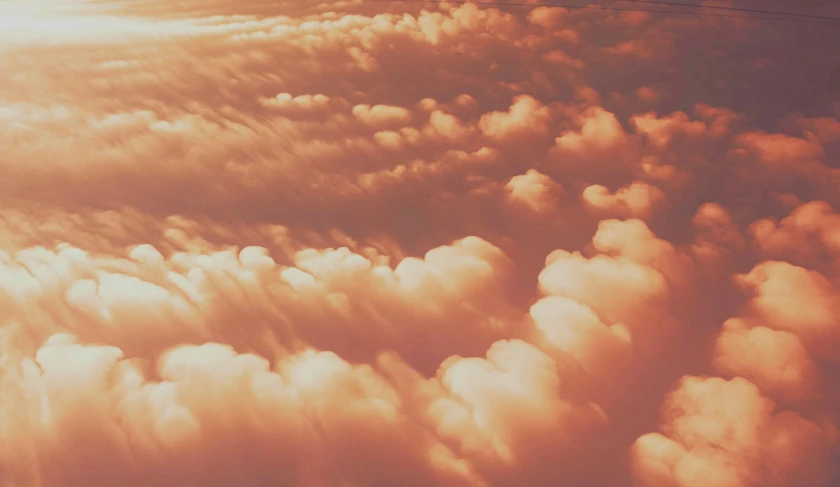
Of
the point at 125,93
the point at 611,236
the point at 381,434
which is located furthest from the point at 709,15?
the point at 125,93

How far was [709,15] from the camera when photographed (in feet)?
24.9

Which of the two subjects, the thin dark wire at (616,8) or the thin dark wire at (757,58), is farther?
the thin dark wire at (616,8)

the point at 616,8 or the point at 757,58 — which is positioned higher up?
the point at 616,8

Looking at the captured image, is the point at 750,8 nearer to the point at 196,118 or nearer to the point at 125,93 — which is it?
the point at 196,118

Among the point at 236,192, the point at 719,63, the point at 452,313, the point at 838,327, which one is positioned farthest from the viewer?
the point at 719,63

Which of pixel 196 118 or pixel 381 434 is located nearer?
pixel 381 434

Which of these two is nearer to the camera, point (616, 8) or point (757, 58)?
point (757, 58)

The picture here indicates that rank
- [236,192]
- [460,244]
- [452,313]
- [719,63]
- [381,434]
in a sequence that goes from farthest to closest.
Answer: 1. [719,63]
2. [236,192]
3. [460,244]
4. [452,313]
5. [381,434]

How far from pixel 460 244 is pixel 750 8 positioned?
5822 millimetres

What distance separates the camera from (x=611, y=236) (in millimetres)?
5258

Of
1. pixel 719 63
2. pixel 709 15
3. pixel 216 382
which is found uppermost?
pixel 709 15

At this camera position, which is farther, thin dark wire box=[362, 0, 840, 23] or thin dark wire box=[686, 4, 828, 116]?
thin dark wire box=[362, 0, 840, 23]

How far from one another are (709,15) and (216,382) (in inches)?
309

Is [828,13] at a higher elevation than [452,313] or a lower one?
higher
